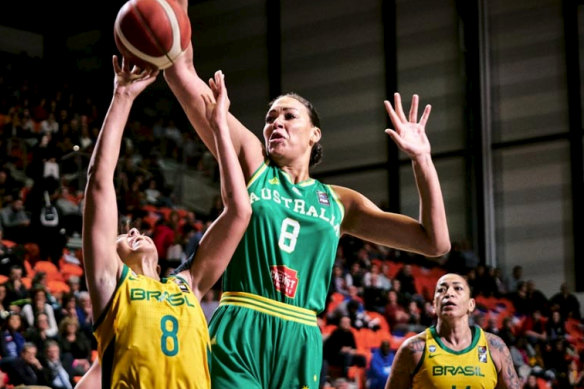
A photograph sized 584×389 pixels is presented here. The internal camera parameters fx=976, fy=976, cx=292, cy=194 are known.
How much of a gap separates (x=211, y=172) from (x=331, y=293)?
6001 mm

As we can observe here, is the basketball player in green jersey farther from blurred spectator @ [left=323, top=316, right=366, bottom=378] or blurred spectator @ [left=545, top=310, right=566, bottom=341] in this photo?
blurred spectator @ [left=545, top=310, right=566, bottom=341]

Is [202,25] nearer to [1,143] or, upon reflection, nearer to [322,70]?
[322,70]

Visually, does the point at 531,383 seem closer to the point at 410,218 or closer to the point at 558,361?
the point at 558,361

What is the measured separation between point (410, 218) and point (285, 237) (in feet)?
2.10

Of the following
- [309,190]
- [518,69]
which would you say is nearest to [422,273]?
[518,69]

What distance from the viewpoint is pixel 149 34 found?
389 centimetres

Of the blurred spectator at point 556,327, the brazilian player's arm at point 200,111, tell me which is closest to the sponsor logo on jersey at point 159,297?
the brazilian player's arm at point 200,111

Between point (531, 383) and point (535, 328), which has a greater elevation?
point (535, 328)

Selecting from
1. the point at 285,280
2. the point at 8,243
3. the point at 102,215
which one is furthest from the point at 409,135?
the point at 8,243

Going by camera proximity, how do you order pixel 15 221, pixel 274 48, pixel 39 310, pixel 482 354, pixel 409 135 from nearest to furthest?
pixel 409 135 < pixel 482 354 < pixel 39 310 < pixel 15 221 < pixel 274 48

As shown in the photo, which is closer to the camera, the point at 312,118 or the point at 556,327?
the point at 312,118

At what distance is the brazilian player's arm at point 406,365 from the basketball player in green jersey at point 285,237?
2181 mm

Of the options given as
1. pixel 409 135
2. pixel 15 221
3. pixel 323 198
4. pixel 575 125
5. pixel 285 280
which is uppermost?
pixel 575 125

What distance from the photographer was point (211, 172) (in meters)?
19.2
